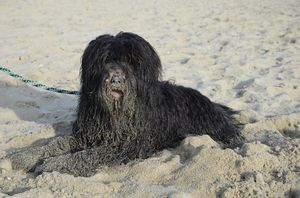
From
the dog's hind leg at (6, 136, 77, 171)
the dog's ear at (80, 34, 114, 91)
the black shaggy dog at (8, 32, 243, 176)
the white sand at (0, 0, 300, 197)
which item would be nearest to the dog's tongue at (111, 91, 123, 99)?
the black shaggy dog at (8, 32, 243, 176)

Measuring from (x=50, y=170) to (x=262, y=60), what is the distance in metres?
4.65

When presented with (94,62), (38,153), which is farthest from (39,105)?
(94,62)

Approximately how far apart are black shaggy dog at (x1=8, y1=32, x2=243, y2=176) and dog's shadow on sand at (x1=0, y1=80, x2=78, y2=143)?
79 centimetres

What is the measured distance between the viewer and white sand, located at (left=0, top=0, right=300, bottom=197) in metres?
3.05

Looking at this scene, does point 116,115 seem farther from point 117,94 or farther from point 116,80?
point 116,80

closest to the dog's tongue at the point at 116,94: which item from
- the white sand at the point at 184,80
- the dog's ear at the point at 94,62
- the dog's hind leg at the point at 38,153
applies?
the dog's ear at the point at 94,62

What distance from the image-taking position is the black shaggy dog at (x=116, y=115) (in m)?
3.28

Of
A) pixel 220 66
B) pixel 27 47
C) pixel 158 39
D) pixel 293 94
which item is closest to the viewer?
pixel 293 94

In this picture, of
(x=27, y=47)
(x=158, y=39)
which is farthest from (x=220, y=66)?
(x=27, y=47)

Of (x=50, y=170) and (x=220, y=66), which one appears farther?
(x=220, y=66)

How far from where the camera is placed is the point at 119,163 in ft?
11.3

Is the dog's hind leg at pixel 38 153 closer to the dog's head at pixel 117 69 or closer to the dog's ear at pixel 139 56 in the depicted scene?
the dog's head at pixel 117 69

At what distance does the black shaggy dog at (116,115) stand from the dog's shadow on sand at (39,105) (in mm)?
795

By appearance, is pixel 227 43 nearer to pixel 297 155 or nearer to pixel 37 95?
pixel 37 95
